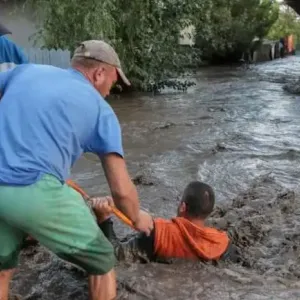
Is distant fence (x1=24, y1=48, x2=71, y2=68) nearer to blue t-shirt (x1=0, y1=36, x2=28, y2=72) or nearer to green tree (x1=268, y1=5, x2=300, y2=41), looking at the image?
blue t-shirt (x1=0, y1=36, x2=28, y2=72)

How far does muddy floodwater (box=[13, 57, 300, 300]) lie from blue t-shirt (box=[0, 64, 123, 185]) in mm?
1411

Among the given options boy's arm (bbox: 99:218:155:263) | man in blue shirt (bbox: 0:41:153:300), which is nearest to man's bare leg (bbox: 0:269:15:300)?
man in blue shirt (bbox: 0:41:153:300)

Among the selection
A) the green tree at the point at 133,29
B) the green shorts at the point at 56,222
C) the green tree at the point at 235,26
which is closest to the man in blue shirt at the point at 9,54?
the green shorts at the point at 56,222

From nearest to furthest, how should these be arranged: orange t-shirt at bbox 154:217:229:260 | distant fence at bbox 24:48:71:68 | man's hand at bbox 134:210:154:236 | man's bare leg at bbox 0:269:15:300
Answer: man's hand at bbox 134:210:154:236 < man's bare leg at bbox 0:269:15:300 < orange t-shirt at bbox 154:217:229:260 < distant fence at bbox 24:48:71:68

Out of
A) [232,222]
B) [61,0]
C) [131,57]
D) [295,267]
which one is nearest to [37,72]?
[295,267]

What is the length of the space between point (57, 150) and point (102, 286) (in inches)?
36.3

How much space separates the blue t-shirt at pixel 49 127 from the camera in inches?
129

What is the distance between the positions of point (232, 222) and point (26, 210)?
3.21 meters

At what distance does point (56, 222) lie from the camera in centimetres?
335

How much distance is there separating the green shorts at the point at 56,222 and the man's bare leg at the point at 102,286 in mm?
154

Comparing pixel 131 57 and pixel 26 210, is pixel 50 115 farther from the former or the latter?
pixel 131 57

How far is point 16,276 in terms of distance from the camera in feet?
15.7

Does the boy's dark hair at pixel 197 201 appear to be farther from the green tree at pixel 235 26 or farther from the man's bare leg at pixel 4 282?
the green tree at pixel 235 26

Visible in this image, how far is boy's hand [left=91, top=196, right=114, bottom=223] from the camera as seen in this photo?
4461 millimetres
